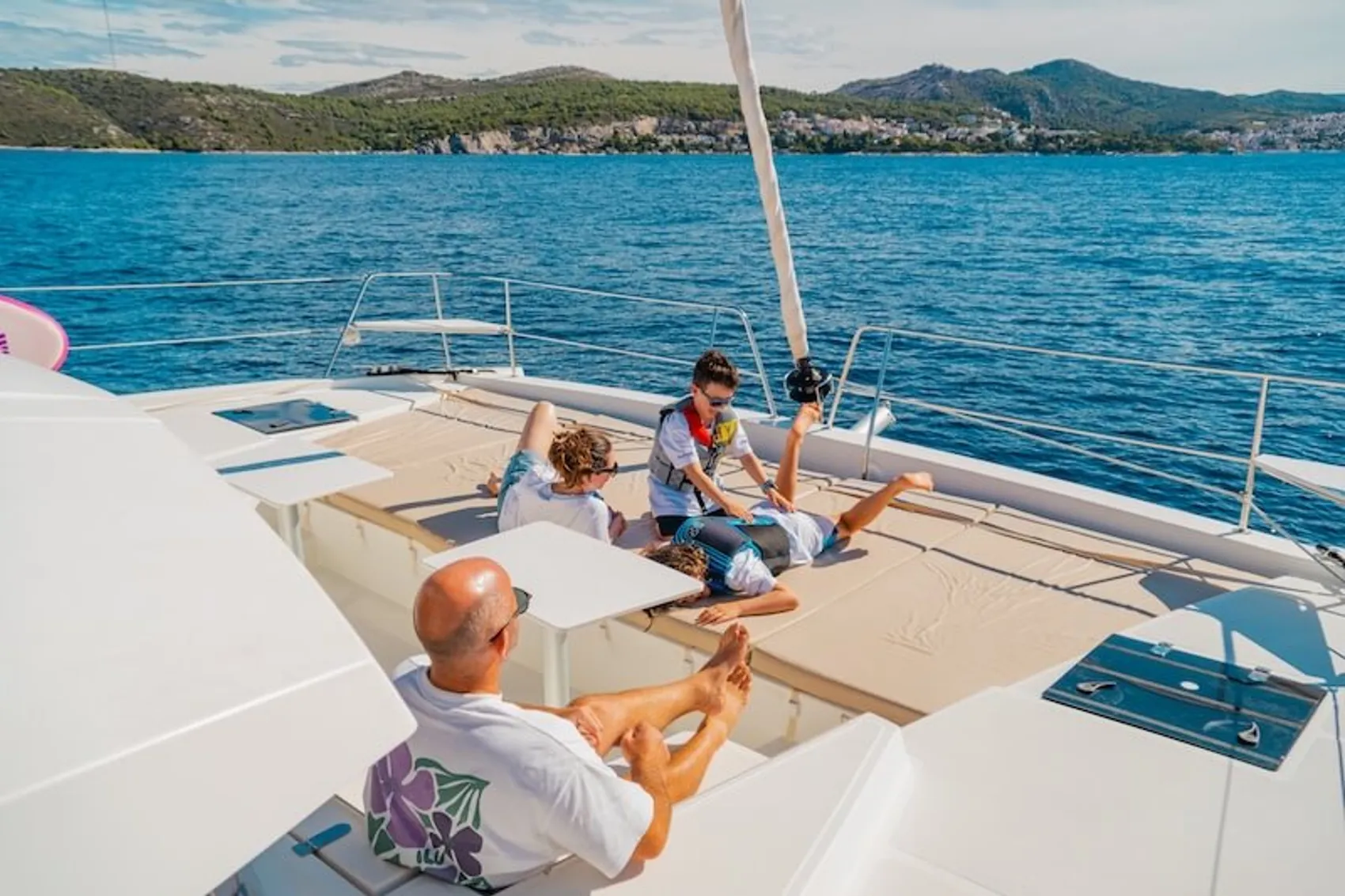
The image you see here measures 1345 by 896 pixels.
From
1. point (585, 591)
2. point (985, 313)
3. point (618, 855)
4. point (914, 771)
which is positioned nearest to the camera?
point (618, 855)

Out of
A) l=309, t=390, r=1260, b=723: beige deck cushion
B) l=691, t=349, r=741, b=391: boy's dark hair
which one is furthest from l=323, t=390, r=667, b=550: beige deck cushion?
l=691, t=349, r=741, b=391: boy's dark hair

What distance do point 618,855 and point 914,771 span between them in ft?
3.75

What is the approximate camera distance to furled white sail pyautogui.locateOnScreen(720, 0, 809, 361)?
434cm

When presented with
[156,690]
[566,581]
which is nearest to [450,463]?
[566,581]

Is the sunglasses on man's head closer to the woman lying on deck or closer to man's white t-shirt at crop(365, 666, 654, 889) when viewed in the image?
man's white t-shirt at crop(365, 666, 654, 889)

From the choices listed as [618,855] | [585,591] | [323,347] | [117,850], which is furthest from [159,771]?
[323,347]

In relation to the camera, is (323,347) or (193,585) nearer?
(193,585)

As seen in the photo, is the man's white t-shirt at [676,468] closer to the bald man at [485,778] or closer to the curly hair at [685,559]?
the curly hair at [685,559]

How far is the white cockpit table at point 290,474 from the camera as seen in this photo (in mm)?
3963

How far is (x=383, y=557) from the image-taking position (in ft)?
17.6

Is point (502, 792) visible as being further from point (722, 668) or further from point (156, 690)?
point (722, 668)

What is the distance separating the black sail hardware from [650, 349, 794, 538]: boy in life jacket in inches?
62.7

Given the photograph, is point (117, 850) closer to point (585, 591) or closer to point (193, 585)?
point (193, 585)

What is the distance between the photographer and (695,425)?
4848 millimetres
